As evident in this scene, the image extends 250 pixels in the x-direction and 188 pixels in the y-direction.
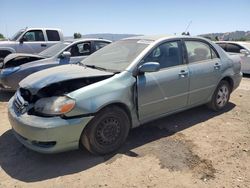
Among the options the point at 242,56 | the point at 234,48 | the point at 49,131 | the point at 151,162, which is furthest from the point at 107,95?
the point at 234,48

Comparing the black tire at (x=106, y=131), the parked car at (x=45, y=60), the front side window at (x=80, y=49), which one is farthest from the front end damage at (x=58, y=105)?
the front side window at (x=80, y=49)

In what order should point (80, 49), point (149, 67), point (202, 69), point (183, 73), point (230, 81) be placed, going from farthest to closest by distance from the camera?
point (80, 49), point (230, 81), point (202, 69), point (183, 73), point (149, 67)

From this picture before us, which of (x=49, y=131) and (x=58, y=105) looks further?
(x=58, y=105)

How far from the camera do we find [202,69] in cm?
536

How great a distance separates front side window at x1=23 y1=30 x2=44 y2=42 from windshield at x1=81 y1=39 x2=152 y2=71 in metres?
7.50

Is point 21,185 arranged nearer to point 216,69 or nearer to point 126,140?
point 126,140

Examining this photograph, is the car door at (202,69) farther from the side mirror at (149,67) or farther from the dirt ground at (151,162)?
the side mirror at (149,67)

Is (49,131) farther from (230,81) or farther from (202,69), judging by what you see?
(230,81)

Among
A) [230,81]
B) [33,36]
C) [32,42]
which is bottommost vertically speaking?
[230,81]

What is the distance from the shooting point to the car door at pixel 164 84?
14.5 ft

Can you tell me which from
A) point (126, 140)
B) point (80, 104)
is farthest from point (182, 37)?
point (80, 104)

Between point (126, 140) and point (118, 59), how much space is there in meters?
1.32

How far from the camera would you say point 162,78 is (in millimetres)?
4648

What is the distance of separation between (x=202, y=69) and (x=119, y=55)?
1.61 metres
